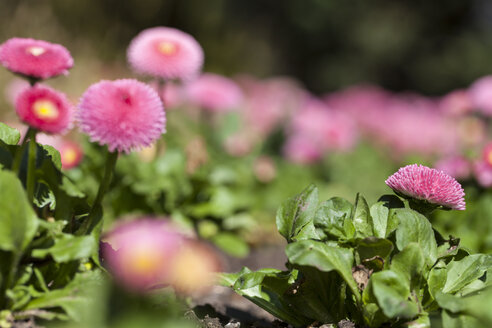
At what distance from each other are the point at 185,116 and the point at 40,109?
14.5 feet

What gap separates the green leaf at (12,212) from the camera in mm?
1435

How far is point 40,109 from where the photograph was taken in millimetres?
1505

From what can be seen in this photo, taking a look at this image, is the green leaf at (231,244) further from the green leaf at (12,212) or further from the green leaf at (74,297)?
the green leaf at (12,212)

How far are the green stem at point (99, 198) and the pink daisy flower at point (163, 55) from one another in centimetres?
113

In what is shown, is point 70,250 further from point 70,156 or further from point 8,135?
point 70,156

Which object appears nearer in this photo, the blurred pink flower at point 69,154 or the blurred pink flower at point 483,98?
the blurred pink flower at point 69,154

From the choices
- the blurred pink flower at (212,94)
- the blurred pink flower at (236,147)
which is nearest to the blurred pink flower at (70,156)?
the blurred pink flower at (236,147)

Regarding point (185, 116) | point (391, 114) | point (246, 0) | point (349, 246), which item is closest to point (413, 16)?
point (246, 0)

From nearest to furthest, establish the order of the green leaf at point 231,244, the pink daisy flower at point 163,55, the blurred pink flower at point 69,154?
the pink daisy flower at point 163,55
the blurred pink flower at point 69,154
the green leaf at point 231,244

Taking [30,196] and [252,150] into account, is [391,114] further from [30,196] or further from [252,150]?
[30,196]

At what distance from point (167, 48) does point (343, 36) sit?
38.0ft

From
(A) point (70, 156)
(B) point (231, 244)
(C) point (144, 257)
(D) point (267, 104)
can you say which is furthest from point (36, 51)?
(D) point (267, 104)

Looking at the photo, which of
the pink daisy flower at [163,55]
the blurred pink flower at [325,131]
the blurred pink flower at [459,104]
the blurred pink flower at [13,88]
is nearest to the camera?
the pink daisy flower at [163,55]

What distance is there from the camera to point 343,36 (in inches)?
540
